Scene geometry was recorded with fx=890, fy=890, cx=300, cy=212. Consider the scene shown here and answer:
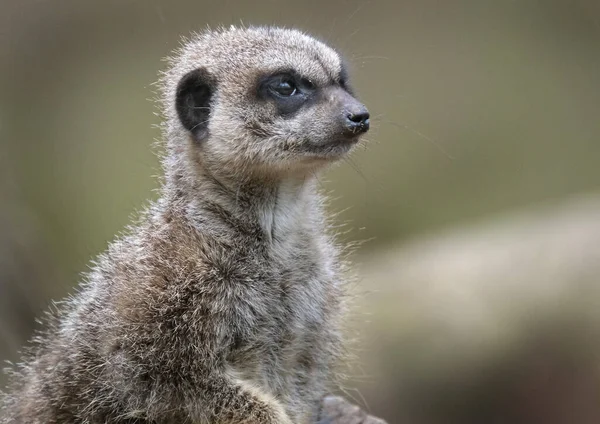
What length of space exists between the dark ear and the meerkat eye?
294 mm

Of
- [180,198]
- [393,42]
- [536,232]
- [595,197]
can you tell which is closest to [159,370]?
[180,198]

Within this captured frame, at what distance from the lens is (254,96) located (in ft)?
11.9

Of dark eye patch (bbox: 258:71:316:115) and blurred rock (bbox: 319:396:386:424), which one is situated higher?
dark eye patch (bbox: 258:71:316:115)

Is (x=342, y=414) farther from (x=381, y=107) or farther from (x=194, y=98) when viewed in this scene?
(x=381, y=107)

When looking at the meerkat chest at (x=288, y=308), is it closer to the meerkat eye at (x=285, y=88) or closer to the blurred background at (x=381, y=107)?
the meerkat eye at (x=285, y=88)

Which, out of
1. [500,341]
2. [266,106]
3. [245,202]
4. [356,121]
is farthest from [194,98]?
[500,341]

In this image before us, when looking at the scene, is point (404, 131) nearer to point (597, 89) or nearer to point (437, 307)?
point (597, 89)

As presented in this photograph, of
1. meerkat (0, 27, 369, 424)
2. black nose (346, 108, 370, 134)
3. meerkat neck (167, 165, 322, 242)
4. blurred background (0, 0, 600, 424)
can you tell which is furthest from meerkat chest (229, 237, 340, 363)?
blurred background (0, 0, 600, 424)

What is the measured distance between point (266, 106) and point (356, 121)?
15.4 inches

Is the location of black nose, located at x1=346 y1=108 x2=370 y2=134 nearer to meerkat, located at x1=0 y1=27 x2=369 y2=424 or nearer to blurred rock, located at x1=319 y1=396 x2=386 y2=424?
meerkat, located at x1=0 y1=27 x2=369 y2=424

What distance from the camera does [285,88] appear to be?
3598mm

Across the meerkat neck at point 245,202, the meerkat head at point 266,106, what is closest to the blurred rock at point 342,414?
the meerkat neck at point 245,202

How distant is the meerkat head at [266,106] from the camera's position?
3.50m

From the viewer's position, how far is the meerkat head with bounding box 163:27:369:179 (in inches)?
138
